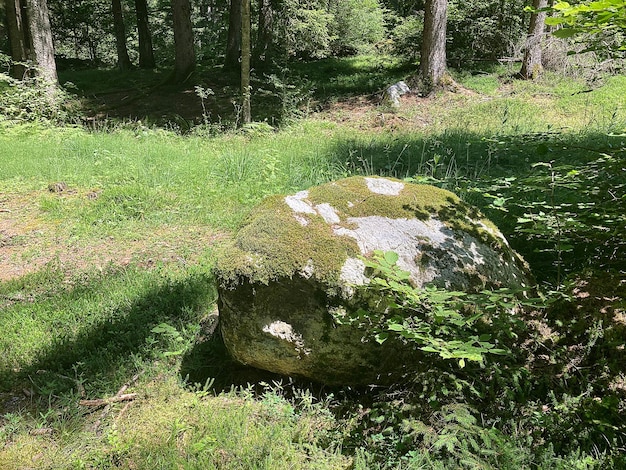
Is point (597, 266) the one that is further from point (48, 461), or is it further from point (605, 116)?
point (605, 116)

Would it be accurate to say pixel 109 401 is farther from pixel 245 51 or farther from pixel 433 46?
pixel 433 46

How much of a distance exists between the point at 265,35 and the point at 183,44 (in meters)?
2.74

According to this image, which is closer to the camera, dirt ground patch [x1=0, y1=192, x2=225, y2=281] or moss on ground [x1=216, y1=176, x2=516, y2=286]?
moss on ground [x1=216, y1=176, x2=516, y2=286]

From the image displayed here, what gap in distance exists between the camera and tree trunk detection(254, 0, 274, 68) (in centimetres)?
1450

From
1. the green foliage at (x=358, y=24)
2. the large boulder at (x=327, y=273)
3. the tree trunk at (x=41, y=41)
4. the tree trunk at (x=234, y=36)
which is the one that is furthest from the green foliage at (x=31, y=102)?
the green foliage at (x=358, y=24)

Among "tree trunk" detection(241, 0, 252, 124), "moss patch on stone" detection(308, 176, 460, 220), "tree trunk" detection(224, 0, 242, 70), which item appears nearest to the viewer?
"moss patch on stone" detection(308, 176, 460, 220)

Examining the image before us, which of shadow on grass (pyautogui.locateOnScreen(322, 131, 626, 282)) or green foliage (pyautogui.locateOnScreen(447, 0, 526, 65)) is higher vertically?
green foliage (pyautogui.locateOnScreen(447, 0, 526, 65))

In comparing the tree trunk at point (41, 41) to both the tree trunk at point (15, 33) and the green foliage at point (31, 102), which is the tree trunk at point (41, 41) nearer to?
the green foliage at point (31, 102)

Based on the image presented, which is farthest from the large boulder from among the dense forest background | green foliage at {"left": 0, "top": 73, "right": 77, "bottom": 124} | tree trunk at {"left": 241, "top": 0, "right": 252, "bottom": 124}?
green foliage at {"left": 0, "top": 73, "right": 77, "bottom": 124}

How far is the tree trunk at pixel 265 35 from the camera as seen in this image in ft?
47.6

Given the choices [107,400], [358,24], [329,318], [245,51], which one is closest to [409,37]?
[358,24]

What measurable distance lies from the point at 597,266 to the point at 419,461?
1.86 meters

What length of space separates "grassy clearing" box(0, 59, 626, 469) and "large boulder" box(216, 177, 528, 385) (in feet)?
0.68

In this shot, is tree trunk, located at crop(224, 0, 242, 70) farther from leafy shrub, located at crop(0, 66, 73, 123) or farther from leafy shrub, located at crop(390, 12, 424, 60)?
leafy shrub, located at crop(0, 66, 73, 123)
